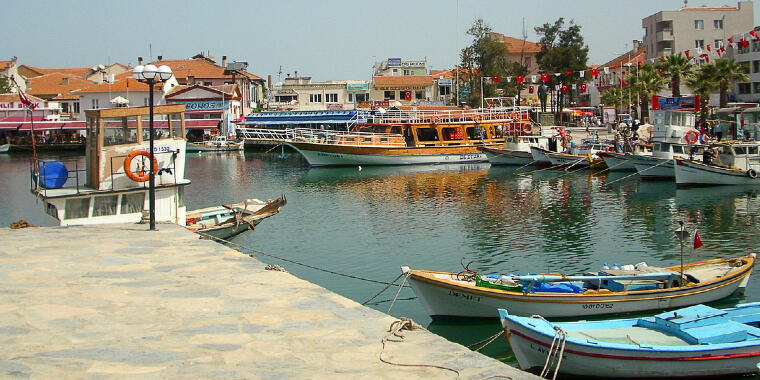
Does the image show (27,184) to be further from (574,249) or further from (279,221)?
(574,249)

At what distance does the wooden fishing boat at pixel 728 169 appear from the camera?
4134 cm

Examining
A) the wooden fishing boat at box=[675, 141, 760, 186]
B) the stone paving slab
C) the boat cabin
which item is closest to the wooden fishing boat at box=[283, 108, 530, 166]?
the wooden fishing boat at box=[675, 141, 760, 186]

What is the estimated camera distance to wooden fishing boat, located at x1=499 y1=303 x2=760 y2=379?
12445 millimetres

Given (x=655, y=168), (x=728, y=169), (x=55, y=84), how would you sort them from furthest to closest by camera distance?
(x=55, y=84)
(x=655, y=168)
(x=728, y=169)

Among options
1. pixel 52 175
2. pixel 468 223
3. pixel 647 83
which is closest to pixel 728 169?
pixel 468 223

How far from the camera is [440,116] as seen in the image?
64.2 m

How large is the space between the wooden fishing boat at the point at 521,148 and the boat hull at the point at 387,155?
8.83 feet

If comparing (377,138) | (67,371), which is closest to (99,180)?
(67,371)

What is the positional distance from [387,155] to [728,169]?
2713cm

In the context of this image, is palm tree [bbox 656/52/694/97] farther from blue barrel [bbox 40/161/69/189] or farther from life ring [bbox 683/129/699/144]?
blue barrel [bbox 40/161/69/189]

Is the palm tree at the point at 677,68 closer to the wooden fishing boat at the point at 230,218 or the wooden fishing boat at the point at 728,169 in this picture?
the wooden fishing boat at the point at 728,169

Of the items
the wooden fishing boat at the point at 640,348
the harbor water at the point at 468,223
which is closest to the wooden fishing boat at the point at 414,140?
the harbor water at the point at 468,223

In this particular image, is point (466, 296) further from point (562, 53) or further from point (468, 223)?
point (562, 53)

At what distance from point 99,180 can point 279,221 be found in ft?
42.9
